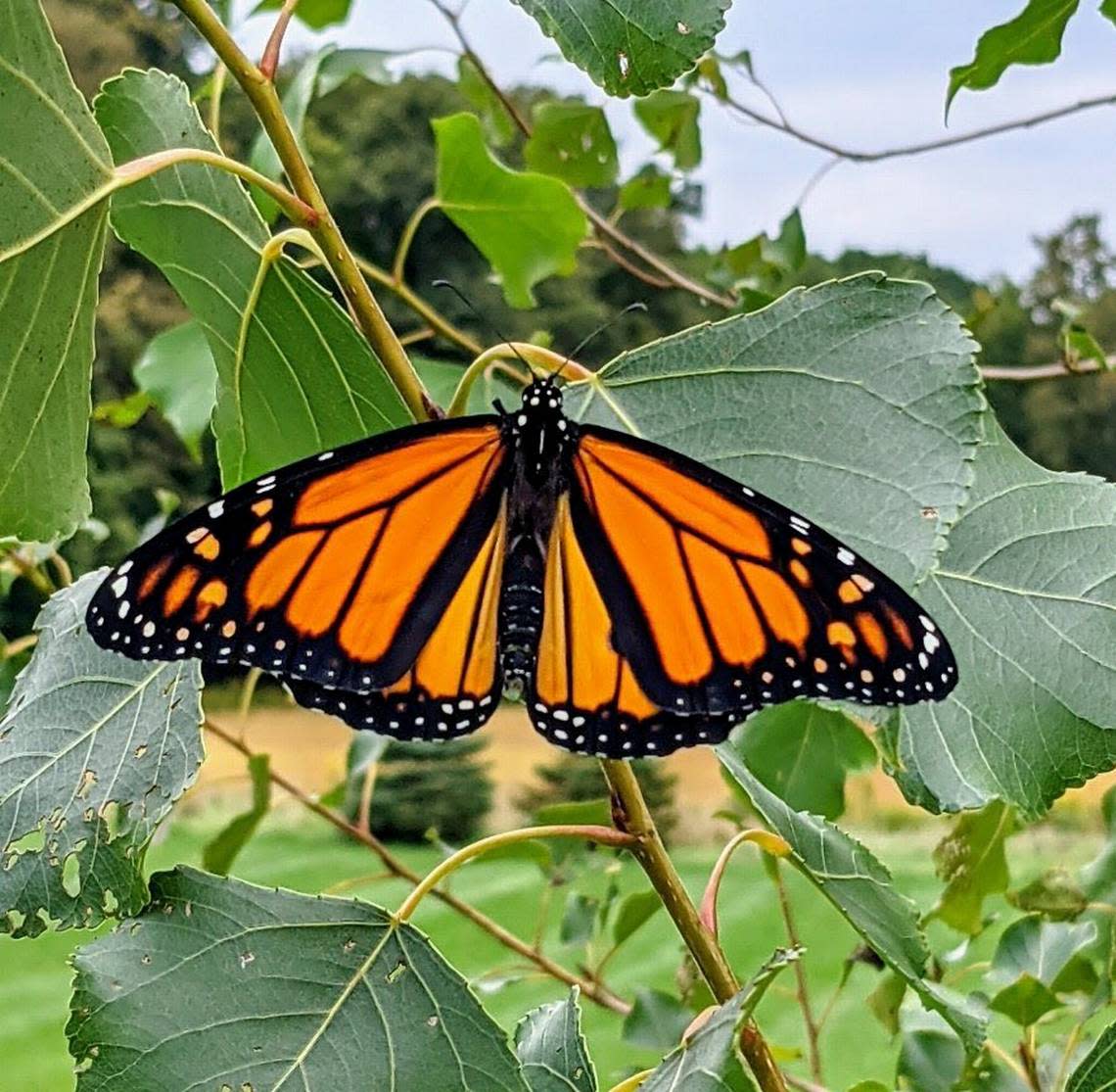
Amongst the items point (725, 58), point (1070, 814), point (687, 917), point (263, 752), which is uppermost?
point (725, 58)

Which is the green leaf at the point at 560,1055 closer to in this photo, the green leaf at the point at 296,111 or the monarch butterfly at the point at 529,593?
the monarch butterfly at the point at 529,593

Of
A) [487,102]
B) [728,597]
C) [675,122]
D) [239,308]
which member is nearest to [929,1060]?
[728,597]

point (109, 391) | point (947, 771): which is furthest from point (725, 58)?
point (109, 391)

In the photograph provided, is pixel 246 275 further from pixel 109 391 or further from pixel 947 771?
pixel 109 391

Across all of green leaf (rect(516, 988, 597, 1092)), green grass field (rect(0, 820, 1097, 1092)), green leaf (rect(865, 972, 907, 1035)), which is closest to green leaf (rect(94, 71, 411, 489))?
green leaf (rect(516, 988, 597, 1092))

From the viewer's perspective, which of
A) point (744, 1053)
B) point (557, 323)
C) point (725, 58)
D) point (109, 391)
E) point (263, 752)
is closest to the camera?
A: point (744, 1053)

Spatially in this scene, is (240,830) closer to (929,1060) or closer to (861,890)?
(929,1060)

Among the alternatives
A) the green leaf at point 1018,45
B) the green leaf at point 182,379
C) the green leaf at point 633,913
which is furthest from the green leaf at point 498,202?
the green leaf at point 633,913
